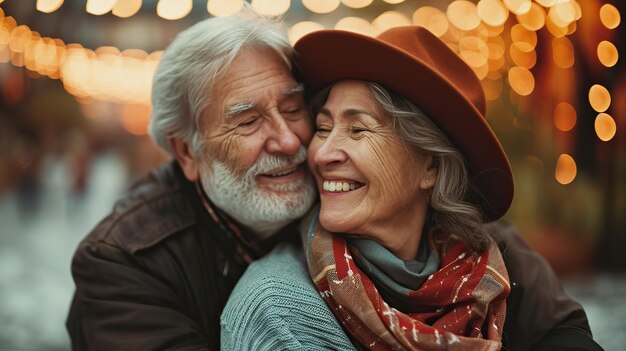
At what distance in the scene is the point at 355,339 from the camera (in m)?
2.18

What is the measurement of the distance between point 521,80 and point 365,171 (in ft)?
12.1

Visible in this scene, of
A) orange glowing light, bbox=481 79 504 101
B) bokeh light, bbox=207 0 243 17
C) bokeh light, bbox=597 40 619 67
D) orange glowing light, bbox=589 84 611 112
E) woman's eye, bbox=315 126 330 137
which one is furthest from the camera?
orange glowing light, bbox=481 79 504 101

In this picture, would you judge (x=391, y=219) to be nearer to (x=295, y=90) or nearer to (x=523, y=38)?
(x=295, y=90)

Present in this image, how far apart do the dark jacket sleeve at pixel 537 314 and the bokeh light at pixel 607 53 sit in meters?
2.92

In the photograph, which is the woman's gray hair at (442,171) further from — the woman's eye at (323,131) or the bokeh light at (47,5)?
the bokeh light at (47,5)

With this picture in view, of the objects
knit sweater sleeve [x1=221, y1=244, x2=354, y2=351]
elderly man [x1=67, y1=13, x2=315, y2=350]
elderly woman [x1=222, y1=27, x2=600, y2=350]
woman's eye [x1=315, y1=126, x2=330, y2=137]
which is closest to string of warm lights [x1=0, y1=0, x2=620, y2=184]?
elderly man [x1=67, y1=13, x2=315, y2=350]

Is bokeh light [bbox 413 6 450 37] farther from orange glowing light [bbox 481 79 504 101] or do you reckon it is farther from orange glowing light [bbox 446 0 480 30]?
orange glowing light [bbox 481 79 504 101]

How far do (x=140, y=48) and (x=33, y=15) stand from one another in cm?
108

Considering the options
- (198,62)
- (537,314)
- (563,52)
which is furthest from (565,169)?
(198,62)

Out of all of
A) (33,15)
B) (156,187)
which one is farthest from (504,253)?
(33,15)

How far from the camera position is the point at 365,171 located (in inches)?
87.6

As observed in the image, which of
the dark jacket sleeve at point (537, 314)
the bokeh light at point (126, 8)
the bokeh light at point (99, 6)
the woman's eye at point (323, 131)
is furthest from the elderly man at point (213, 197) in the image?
the bokeh light at point (126, 8)

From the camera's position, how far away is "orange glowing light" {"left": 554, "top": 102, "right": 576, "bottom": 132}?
17.5 ft

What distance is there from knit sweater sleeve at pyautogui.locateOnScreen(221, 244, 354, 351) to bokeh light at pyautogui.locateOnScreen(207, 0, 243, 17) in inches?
117
